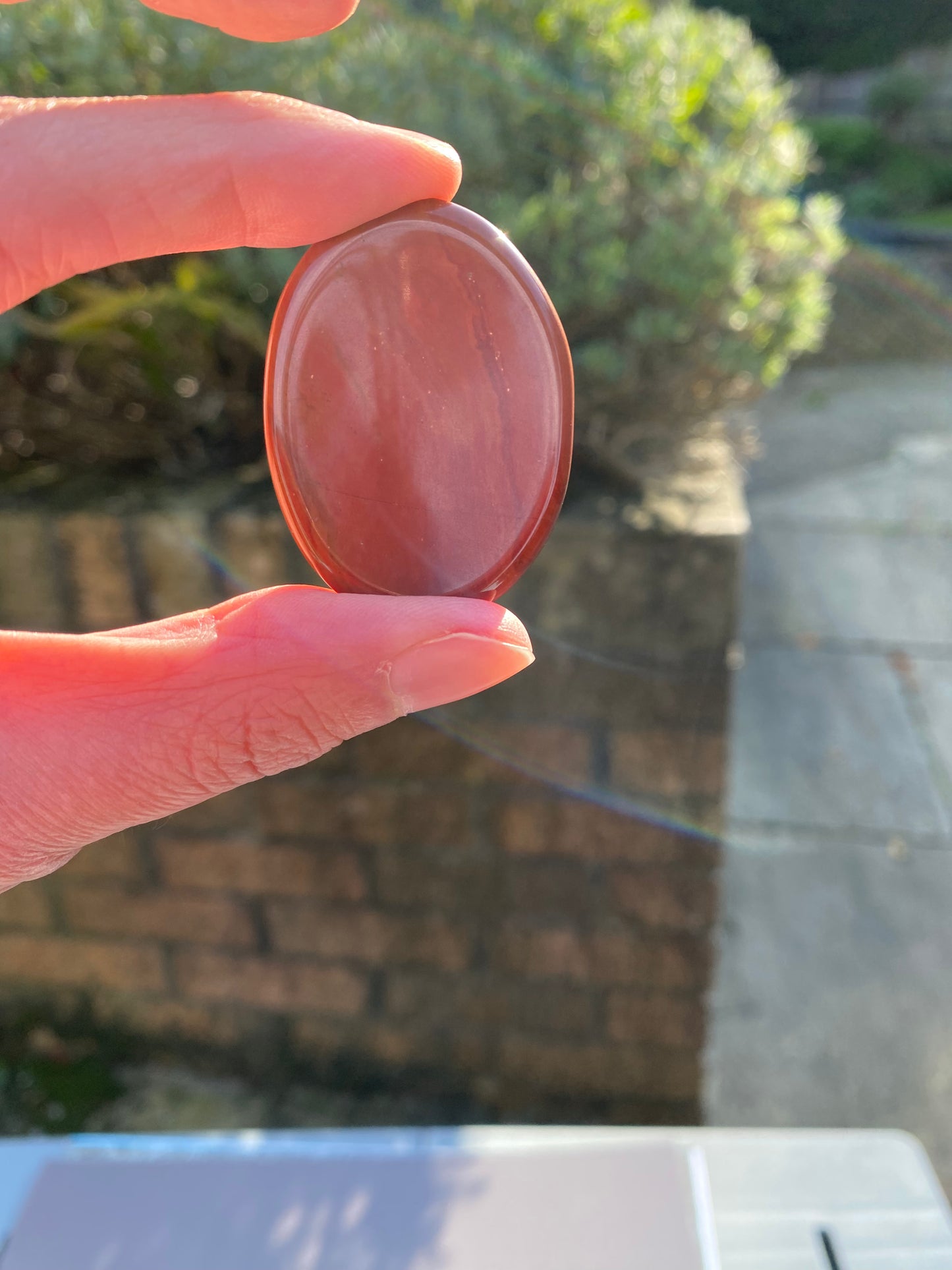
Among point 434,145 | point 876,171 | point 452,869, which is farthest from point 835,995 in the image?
point 876,171

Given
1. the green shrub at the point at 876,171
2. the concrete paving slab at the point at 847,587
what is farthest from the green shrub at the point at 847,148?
the concrete paving slab at the point at 847,587

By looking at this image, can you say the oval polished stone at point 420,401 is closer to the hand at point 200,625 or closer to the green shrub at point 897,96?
the hand at point 200,625

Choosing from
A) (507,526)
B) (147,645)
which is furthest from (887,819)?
(147,645)

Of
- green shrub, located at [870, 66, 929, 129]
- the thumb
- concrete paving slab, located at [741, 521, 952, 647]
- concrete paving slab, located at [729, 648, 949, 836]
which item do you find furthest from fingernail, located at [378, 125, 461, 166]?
green shrub, located at [870, 66, 929, 129]

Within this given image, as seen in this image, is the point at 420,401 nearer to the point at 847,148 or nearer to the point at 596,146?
the point at 596,146

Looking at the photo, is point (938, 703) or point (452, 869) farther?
point (938, 703)

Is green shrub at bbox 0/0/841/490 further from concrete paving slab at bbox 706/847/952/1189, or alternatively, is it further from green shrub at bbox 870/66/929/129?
green shrub at bbox 870/66/929/129

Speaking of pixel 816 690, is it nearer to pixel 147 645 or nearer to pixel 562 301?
pixel 562 301
